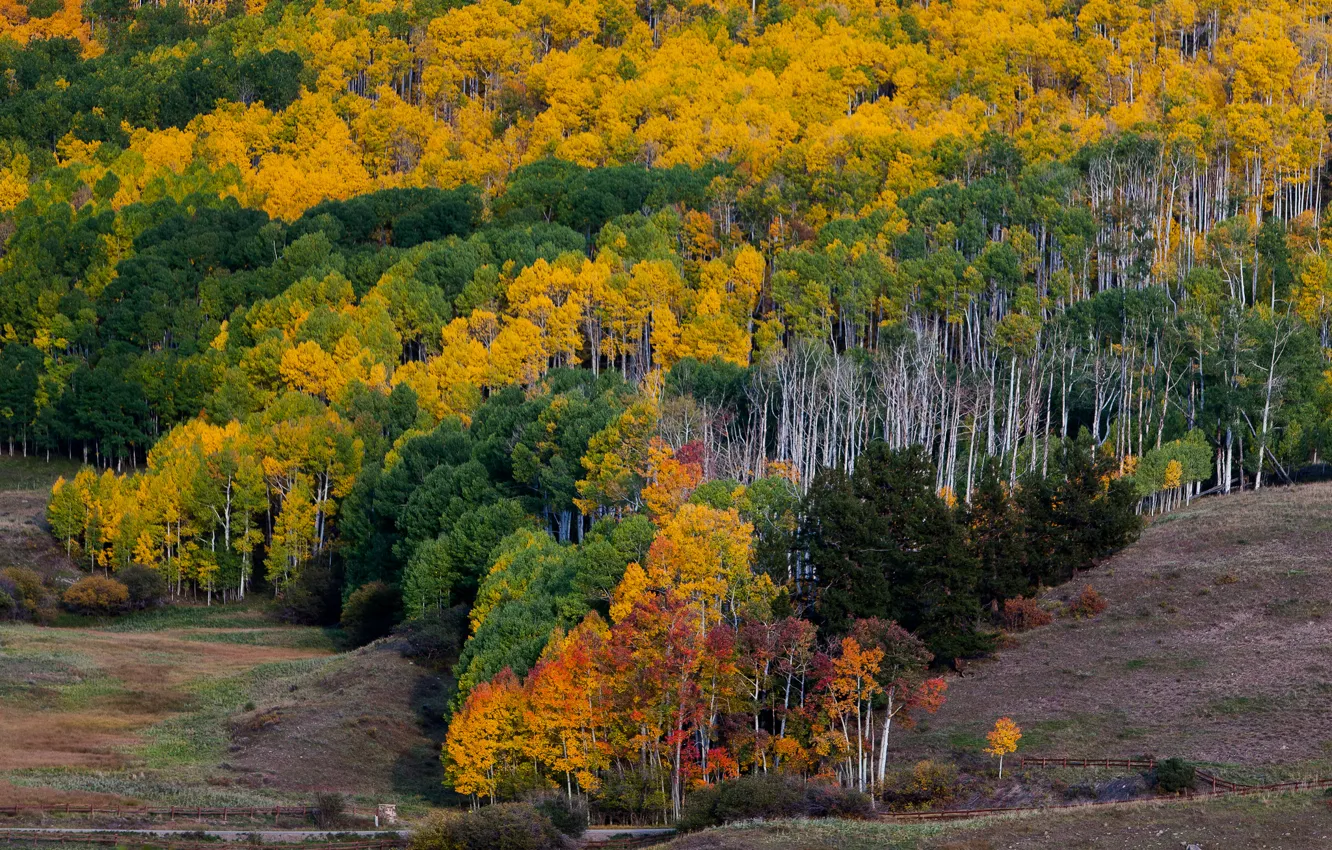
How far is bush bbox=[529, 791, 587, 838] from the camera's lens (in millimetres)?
74000

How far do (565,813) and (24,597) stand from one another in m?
63.6

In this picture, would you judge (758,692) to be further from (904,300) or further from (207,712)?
(904,300)

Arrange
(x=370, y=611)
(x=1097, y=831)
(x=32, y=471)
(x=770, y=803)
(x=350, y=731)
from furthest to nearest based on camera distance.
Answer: (x=32, y=471), (x=370, y=611), (x=350, y=731), (x=770, y=803), (x=1097, y=831)

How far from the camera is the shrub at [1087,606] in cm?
9188

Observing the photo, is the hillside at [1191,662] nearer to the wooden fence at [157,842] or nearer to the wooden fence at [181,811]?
the wooden fence at [157,842]

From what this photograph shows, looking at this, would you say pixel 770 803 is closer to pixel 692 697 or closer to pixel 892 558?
pixel 692 697

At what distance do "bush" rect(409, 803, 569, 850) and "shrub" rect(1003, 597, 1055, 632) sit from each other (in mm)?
28259

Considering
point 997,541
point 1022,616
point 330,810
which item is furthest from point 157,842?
point 997,541

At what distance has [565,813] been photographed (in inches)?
2940

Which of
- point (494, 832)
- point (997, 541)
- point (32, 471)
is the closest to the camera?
point (494, 832)

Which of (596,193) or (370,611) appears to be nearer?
(370,611)

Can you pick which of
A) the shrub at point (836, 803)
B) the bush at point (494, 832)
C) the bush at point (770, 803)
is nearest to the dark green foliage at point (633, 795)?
the bush at point (770, 803)

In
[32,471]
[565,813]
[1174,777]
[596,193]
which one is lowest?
[565,813]

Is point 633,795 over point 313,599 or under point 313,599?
under
